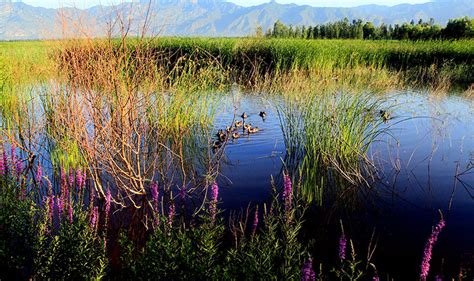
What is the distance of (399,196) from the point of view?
7.22 metres

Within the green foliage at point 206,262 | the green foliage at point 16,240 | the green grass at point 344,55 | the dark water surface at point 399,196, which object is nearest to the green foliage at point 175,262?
the green foliage at point 206,262

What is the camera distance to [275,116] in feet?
40.6

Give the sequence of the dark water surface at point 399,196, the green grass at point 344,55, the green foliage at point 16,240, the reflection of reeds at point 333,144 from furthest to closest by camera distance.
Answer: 1. the green grass at point 344,55
2. the reflection of reeds at point 333,144
3. the dark water surface at point 399,196
4. the green foliage at point 16,240

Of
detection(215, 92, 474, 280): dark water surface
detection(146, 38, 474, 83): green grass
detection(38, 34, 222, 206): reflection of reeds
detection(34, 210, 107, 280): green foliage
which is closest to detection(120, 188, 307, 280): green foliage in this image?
detection(34, 210, 107, 280): green foliage

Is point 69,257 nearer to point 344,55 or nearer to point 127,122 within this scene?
point 127,122

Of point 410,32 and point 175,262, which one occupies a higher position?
point 410,32

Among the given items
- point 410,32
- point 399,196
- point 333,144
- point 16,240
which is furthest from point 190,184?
point 410,32

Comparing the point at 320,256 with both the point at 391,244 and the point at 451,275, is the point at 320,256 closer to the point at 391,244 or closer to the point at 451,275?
the point at 391,244

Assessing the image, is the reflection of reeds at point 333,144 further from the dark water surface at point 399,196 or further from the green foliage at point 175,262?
the green foliage at point 175,262

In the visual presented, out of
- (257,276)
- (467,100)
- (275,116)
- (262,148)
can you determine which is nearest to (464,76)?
(467,100)

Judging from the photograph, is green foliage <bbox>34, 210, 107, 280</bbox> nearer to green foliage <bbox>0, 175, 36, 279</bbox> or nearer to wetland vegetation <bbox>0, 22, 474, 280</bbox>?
wetland vegetation <bbox>0, 22, 474, 280</bbox>

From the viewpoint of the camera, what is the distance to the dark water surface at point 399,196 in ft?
18.1

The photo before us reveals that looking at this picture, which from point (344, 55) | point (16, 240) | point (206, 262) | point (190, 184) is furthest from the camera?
point (344, 55)

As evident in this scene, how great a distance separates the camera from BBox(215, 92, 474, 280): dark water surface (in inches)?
217
